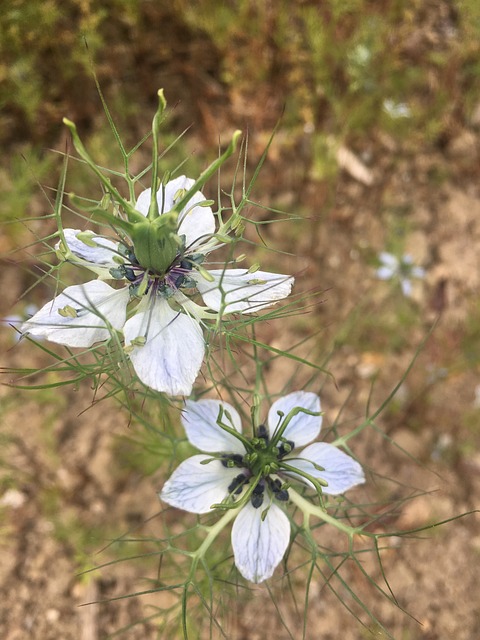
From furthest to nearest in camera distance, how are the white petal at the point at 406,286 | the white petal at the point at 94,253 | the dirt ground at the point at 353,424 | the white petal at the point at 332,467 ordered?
the white petal at the point at 406,286 < the dirt ground at the point at 353,424 < the white petal at the point at 332,467 < the white petal at the point at 94,253

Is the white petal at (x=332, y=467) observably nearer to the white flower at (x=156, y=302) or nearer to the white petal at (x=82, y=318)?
the white flower at (x=156, y=302)

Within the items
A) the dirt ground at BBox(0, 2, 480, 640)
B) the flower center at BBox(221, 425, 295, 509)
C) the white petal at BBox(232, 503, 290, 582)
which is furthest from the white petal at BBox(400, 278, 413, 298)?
the white petal at BBox(232, 503, 290, 582)

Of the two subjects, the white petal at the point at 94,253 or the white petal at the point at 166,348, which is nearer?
the white petal at the point at 166,348

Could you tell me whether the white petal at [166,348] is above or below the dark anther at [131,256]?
below

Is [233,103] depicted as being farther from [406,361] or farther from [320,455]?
[320,455]

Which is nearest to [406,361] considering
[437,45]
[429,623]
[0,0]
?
[429,623]

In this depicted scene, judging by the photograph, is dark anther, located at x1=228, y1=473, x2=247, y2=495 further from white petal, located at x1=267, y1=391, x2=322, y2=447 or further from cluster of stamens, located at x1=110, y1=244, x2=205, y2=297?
cluster of stamens, located at x1=110, y1=244, x2=205, y2=297

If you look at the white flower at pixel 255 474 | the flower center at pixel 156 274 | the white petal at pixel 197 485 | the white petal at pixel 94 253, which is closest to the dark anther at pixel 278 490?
the white flower at pixel 255 474
